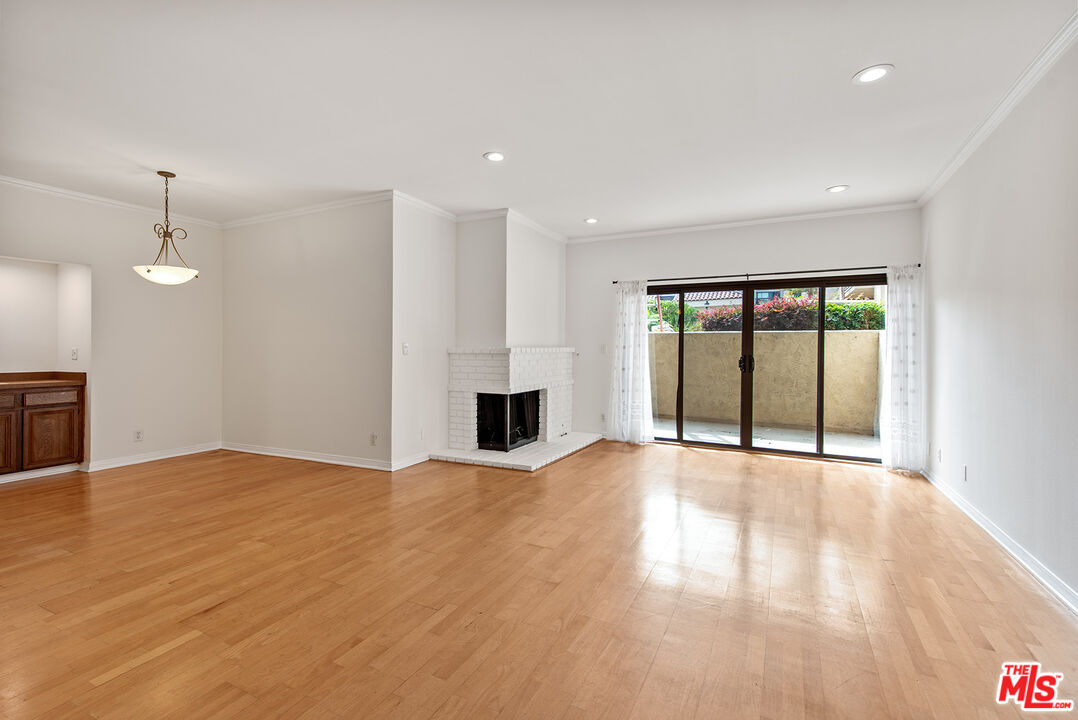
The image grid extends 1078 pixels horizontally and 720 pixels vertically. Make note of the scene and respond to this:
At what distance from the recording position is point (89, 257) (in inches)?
196

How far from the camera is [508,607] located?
235cm

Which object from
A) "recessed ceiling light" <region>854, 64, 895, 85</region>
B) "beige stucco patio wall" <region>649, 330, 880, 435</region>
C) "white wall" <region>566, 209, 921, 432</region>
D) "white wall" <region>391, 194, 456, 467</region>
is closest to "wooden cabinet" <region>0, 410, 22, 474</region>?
"white wall" <region>391, 194, 456, 467</region>

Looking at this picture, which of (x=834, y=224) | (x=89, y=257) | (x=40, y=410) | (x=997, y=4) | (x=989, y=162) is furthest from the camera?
(x=834, y=224)

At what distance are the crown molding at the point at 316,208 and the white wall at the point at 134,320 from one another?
458 millimetres

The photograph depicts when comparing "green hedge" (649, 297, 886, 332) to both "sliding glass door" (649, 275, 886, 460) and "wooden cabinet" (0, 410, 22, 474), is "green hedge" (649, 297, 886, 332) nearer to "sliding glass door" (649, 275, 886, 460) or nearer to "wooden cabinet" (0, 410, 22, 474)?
"sliding glass door" (649, 275, 886, 460)

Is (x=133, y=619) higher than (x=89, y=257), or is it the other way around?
(x=89, y=257)

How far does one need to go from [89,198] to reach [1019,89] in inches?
298

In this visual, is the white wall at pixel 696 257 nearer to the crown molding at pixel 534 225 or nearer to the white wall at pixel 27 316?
the crown molding at pixel 534 225

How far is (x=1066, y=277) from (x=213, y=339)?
7577 mm

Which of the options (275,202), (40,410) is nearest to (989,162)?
(275,202)

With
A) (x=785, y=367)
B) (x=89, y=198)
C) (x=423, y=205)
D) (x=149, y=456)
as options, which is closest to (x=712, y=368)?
(x=785, y=367)

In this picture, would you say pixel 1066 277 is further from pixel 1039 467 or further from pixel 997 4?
pixel 997 4

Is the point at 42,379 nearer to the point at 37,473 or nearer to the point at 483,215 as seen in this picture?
the point at 37,473

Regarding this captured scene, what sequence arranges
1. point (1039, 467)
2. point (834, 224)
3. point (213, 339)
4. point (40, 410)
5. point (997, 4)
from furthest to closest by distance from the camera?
1. point (213, 339)
2. point (834, 224)
3. point (40, 410)
4. point (1039, 467)
5. point (997, 4)
